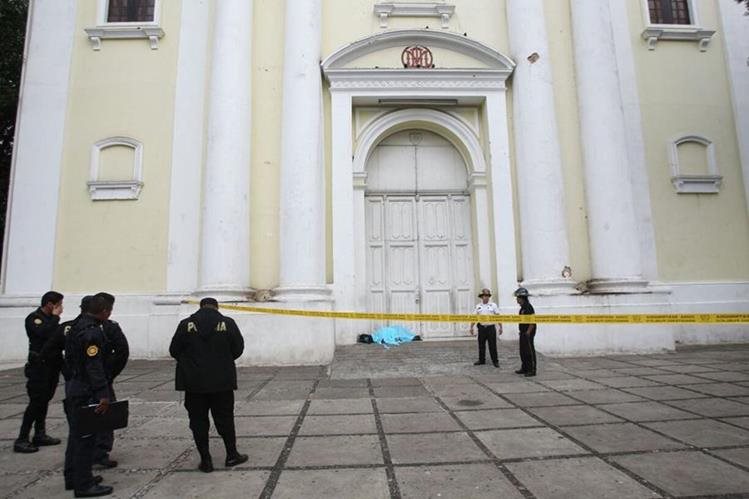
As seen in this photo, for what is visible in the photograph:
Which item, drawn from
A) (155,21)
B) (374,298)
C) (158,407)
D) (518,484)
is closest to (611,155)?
(374,298)

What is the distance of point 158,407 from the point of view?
6254 mm

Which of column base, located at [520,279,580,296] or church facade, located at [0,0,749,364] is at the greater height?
church facade, located at [0,0,749,364]

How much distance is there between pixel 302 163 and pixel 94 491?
7657mm

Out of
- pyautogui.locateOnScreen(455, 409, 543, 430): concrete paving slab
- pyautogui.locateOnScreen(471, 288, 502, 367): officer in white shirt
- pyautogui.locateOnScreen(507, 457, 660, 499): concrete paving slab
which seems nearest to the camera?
pyautogui.locateOnScreen(507, 457, 660, 499): concrete paving slab

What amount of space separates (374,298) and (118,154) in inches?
285

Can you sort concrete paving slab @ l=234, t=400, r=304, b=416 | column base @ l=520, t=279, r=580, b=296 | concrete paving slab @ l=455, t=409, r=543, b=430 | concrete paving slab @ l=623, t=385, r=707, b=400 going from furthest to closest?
1. column base @ l=520, t=279, r=580, b=296
2. concrete paving slab @ l=623, t=385, r=707, b=400
3. concrete paving slab @ l=234, t=400, r=304, b=416
4. concrete paving slab @ l=455, t=409, r=543, b=430

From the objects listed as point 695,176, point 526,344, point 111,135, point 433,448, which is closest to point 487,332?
point 526,344

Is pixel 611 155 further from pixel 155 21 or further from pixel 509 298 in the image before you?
pixel 155 21

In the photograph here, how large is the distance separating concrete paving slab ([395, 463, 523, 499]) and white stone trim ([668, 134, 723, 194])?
10.9 m

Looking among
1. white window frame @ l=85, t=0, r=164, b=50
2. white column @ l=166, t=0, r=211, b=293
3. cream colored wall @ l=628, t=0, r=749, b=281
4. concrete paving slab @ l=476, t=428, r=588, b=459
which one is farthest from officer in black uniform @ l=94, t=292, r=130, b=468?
cream colored wall @ l=628, t=0, r=749, b=281

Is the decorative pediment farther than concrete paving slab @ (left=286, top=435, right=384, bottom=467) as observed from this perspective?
Yes

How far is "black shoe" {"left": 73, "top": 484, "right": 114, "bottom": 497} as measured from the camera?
3.52m

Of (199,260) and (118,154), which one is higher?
(118,154)

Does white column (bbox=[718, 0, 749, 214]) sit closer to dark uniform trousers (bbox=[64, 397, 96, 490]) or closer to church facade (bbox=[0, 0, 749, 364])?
church facade (bbox=[0, 0, 749, 364])
